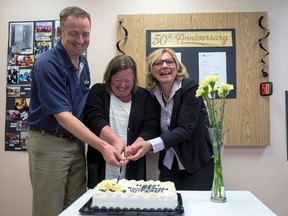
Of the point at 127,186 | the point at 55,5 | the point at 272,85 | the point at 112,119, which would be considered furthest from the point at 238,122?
the point at 55,5

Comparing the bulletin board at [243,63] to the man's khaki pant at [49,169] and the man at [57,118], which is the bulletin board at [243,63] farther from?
the man's khaki pant at [49,169]

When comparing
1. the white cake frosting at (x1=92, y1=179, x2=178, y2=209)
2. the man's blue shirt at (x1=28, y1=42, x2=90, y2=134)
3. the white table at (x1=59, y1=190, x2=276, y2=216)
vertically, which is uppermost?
the man's blue shirt at (x1=28, y1=42, x2=90, y2=134)

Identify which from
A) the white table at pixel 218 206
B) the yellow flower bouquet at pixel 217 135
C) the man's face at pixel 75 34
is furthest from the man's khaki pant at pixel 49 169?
the yellow flower bouquet at pixel 217 135

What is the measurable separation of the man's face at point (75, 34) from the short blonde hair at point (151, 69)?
0.43m

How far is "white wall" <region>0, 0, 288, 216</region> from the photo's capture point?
6.14 ft

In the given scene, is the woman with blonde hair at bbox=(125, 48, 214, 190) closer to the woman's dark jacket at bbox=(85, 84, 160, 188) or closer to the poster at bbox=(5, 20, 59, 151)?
the woman's dark jacket at bbox=(85, 84, 160, 188)

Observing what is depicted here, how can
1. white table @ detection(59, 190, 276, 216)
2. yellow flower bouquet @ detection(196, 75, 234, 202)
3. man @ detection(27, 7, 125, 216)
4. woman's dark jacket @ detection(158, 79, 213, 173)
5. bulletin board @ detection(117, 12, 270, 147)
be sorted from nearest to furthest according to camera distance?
white table @ detection(59, 190, 276, 216) → yellow flower bouquet @ detection(196, 75, 234, 202) → man @ detection(27, 7, 125, 216) → woman's dark jacket @ detection(158, 79, 213, 173) → bulletin board @ detection(117, 12, 270, 147)

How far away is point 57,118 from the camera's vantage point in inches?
53.8

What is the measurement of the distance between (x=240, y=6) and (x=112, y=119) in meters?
1.24

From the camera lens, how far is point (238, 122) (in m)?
1.84

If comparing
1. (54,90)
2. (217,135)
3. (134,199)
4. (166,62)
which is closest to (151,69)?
(166,62)

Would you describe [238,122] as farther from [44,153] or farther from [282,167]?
[44,153]

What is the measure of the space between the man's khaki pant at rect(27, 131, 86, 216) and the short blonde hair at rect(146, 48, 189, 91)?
64 cm

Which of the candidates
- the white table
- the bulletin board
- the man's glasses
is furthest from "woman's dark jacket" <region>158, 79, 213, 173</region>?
the white table
